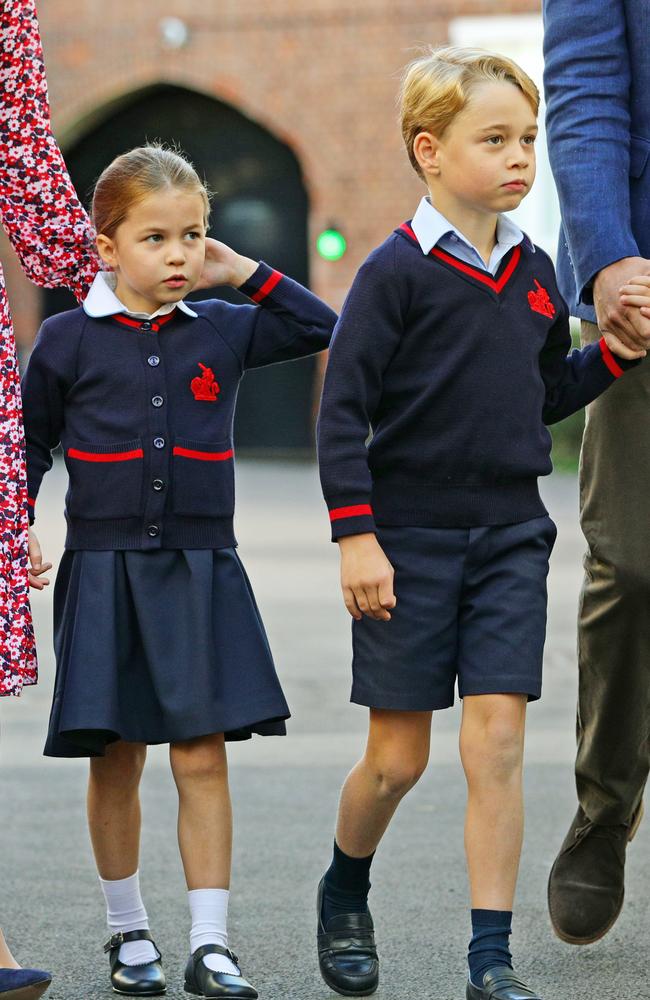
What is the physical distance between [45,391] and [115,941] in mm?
1092

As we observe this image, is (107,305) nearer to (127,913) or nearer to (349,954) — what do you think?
(127,913)

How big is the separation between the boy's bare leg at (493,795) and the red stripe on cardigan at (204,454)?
67cm

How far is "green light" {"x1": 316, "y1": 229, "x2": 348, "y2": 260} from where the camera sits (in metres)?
19.4

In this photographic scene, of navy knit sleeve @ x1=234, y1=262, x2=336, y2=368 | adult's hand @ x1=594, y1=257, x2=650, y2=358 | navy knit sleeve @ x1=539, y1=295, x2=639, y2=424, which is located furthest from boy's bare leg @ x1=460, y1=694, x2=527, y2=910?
navy knit sleeve @ x1=234, y1=262, x2=336, y2=368

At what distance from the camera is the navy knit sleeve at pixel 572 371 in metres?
3.38

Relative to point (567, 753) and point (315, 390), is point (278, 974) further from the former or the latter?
point (315, 390)

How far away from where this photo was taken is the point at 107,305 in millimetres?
3316

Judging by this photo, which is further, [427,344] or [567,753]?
[567,753]

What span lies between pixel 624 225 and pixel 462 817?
2048 mm

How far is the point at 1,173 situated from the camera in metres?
3.40

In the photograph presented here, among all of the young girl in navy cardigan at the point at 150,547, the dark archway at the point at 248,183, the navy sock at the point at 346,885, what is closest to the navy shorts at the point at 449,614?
the young girl in navy cardigan at the point at 150,547

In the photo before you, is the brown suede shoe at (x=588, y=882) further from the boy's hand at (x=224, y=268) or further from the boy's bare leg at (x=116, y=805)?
the boy's hand at (x=224, y=268)

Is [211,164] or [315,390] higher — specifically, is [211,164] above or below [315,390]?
above

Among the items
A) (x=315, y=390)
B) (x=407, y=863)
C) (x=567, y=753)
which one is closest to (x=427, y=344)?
(x=407, y=863)
